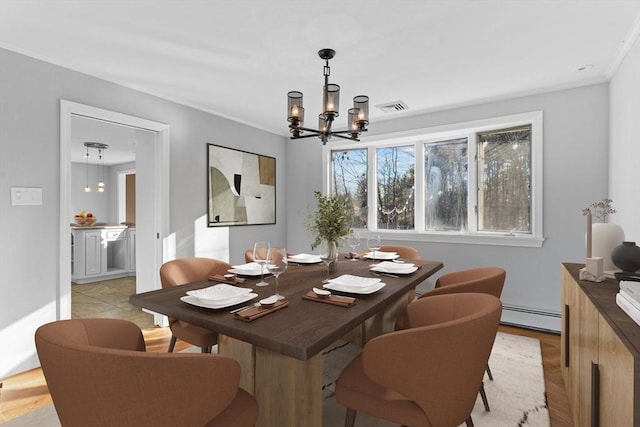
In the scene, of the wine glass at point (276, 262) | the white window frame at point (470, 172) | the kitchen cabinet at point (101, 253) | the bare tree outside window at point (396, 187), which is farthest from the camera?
the kitchen cabinet at point (101, 253)

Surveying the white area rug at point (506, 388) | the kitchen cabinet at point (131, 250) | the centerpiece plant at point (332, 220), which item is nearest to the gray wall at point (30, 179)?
the centerpiece plant at point (332, 220)

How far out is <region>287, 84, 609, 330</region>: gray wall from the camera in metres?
3.10

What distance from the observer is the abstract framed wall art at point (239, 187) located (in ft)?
13.0

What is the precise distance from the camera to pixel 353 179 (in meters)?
4.75

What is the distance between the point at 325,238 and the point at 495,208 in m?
2.44

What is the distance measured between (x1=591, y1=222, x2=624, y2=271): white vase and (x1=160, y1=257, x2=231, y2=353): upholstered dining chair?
2.12 m

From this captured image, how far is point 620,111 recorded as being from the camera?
264 cm

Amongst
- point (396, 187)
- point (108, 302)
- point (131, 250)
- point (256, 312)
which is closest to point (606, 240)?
point (256, 312)

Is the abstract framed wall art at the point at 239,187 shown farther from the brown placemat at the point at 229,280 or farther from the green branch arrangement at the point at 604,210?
the green branch arrangement at the point at 604,210

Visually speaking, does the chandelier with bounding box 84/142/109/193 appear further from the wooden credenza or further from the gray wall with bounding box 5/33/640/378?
the wooden credenza

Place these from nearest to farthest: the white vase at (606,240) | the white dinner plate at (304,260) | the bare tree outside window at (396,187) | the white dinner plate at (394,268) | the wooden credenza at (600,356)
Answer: the wooden credenza at (600,356) < the white vase at (606,240) < the white dinner plate at (394,268) < the white dinner plate at (304,260) < the bare tree outside window at (396,187)

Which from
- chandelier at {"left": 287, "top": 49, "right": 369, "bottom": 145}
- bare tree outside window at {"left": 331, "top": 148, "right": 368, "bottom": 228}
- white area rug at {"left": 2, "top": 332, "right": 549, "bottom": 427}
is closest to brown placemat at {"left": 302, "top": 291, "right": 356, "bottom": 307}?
white area rug at {"left": 2, "top": 332, "right": 549, "bottom": 427}

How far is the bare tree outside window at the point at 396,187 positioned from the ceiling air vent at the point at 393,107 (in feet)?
1.92

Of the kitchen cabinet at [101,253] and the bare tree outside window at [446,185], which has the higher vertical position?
the bare tree outside window at [446,185]
